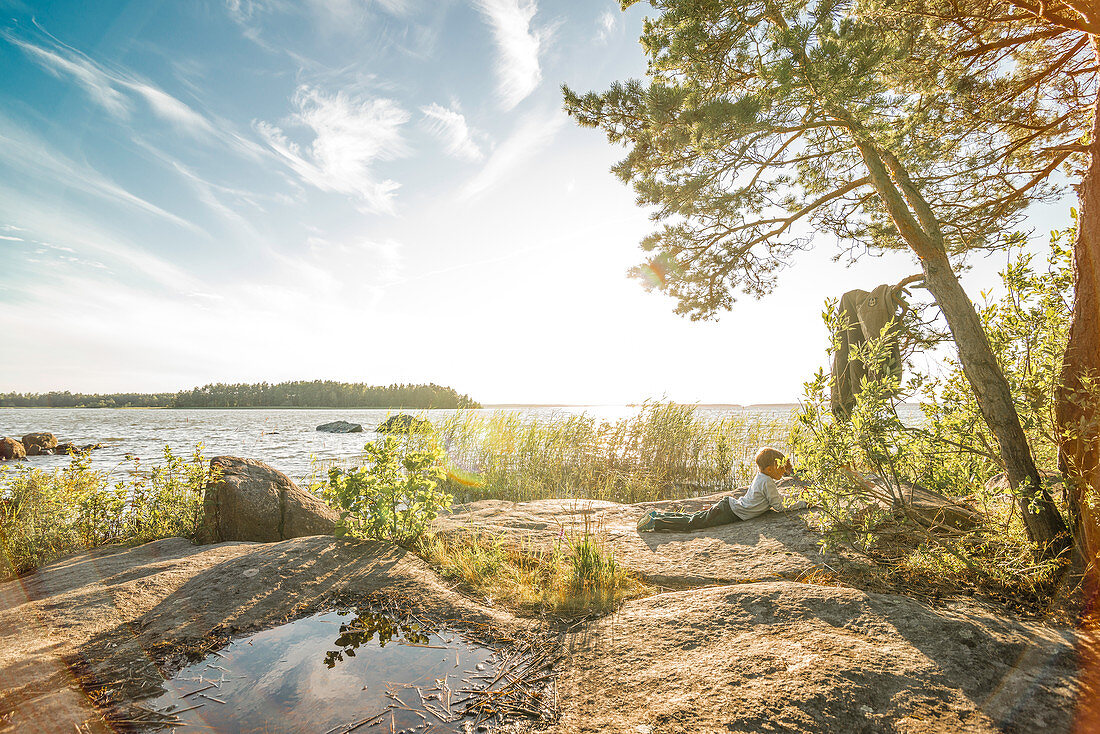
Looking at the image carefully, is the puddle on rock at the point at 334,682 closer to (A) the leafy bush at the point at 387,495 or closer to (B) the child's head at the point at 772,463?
(A) the leafy bush at the point at 387,495

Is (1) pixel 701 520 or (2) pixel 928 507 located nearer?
(2) pixel 928 507

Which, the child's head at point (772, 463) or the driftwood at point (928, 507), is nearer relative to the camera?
Answer: the driftwood at point (928, 507)

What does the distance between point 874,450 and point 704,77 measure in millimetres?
3989

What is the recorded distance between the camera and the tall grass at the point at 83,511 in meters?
4.71

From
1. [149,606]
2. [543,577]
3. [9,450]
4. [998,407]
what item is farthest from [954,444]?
[9,450]

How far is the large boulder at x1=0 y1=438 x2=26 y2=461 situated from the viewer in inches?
581

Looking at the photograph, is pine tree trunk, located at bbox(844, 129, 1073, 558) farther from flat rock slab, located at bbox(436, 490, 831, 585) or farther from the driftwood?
flat rock slab, located at bbox(436, 490, 831, 585)

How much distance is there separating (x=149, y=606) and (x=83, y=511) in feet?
12.6

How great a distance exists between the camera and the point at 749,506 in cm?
504

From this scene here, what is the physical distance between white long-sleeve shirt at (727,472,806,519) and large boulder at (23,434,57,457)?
24123 millimetres

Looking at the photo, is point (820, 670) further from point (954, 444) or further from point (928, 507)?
point (928, 507)

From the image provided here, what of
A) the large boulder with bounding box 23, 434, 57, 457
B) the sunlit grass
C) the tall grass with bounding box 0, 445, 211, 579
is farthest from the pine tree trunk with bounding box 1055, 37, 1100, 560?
the large boulder with bounding box 23, 434, 57, 457

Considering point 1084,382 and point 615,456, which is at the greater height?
point 1084,382

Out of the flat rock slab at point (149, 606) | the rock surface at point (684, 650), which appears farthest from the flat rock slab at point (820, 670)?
the flat rock slab at point (149, 606)
